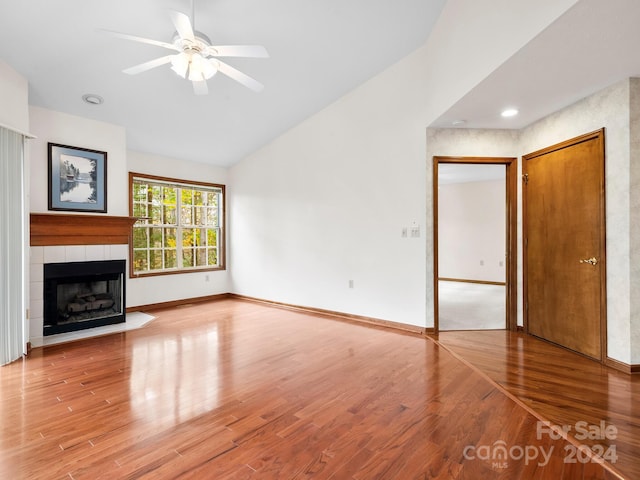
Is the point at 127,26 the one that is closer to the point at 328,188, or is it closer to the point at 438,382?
the point at 328,188

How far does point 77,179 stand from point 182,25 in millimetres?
3100

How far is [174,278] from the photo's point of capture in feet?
19.3

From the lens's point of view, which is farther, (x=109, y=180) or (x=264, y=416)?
(x=109, y=180)

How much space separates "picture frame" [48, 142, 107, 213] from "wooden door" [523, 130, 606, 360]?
5620 mm

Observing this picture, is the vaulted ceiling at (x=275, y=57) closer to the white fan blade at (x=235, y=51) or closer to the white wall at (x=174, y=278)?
the white wall at (x=174, y=278)

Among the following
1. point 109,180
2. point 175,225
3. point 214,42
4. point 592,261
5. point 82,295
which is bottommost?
point 82,295

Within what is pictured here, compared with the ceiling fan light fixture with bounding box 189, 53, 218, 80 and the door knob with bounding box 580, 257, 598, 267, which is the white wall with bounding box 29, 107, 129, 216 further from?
the door knob with bounding box 580, 257, 598, 267

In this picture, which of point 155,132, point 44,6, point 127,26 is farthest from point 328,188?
point 44,6

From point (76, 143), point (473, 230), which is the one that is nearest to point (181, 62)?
point (76, 143)

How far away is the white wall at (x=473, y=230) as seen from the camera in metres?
8.35

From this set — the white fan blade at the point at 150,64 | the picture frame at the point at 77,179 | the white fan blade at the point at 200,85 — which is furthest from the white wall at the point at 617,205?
the picture frame at the point at 77,179

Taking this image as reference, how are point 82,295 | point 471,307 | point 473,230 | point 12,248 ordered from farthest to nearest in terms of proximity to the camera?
point 473,230
point 471,307
point 82,295
point 12,248

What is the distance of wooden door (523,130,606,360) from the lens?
326cm

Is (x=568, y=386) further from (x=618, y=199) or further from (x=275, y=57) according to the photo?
(x=275, y=57)
